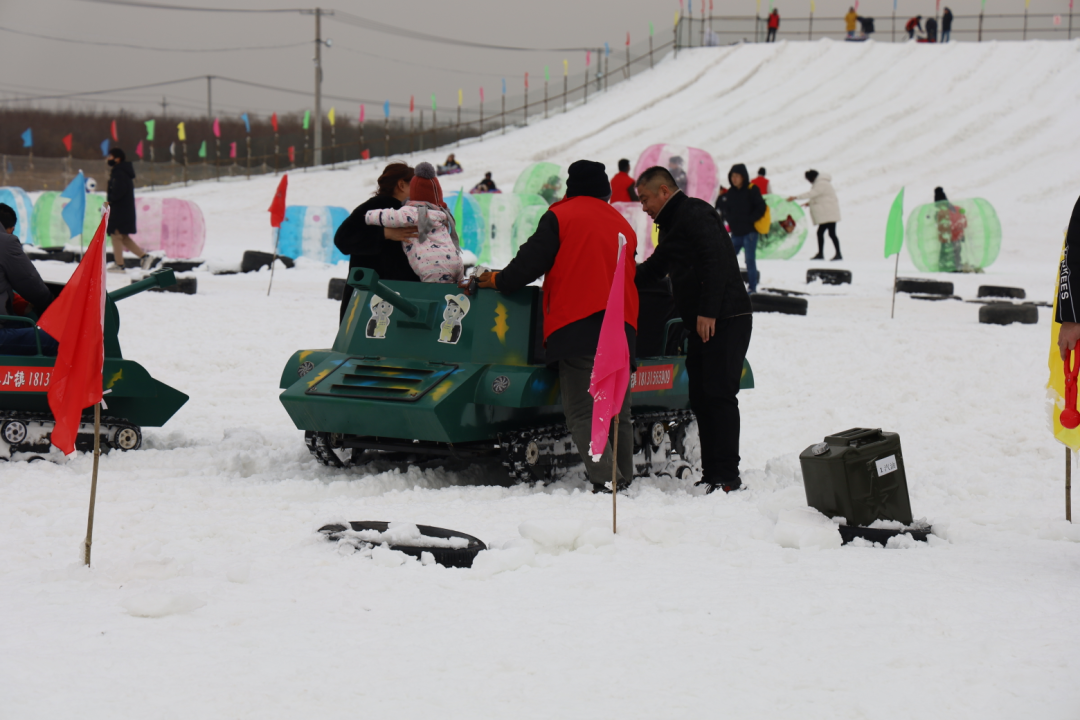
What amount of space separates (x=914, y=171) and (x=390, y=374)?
29.5m

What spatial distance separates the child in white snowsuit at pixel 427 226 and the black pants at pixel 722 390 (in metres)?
1.45

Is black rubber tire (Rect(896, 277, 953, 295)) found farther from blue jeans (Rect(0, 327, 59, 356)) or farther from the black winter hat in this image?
blue jeans (Rect(0, 327, 59, 356))

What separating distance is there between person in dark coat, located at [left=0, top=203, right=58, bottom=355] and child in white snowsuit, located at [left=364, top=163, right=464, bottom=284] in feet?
6.47

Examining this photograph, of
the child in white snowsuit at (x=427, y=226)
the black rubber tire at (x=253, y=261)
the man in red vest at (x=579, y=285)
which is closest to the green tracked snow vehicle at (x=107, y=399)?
the child in white snowsuit at (x=427, y=226)

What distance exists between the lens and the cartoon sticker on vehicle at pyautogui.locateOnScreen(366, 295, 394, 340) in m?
6.35

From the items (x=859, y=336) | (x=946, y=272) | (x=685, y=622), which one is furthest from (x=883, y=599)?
(x=946, y=272)

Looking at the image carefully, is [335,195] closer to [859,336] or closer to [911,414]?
[859,336]

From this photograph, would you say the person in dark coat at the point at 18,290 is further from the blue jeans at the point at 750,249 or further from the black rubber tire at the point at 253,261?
the black rubber tire at the point at 253,261

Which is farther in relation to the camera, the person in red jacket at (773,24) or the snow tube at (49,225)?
the person in red jacket at (773,24)

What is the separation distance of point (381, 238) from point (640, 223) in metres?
11.2

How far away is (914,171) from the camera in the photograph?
3262 centimetres

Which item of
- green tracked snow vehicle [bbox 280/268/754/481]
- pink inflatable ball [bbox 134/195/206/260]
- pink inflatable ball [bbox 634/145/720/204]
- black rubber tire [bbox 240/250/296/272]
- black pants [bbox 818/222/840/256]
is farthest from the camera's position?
pink inflatable ball [bbox 634/145/720/204]

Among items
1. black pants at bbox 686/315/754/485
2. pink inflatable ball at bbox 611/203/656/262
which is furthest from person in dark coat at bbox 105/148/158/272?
black pants at bbox 686/315/754/485

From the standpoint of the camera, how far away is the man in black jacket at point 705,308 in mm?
6039
